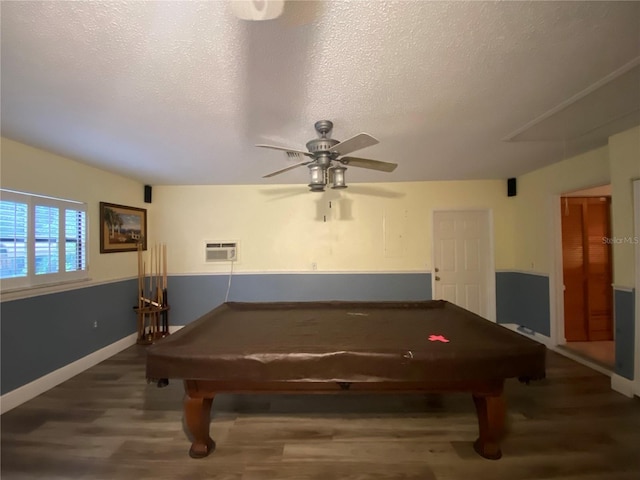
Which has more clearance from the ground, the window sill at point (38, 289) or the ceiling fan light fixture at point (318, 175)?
the ceiling fan light fixture at point (318, 175)

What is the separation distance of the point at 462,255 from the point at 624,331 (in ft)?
6.34

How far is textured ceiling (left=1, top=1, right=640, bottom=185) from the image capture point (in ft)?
3.80

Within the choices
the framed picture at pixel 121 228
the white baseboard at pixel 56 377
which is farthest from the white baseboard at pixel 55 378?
the framed picture at pixel 121 228

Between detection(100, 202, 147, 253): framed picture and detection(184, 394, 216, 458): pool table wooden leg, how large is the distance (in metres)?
2.61

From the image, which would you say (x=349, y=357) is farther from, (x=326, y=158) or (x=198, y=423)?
(x=326, y=158)

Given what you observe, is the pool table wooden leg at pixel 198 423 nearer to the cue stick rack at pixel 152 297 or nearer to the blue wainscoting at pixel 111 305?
the blue wainscoting at pixel 111 305

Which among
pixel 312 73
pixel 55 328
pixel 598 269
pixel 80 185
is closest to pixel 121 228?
pixel 80 185

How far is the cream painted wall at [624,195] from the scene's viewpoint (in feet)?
7.60

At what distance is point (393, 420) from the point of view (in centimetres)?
213

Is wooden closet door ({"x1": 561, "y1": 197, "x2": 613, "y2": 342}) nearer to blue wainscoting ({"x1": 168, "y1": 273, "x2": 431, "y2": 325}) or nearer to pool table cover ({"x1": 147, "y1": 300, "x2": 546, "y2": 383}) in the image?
blue wainscoting ({"x1": 168, "y1": 273, "x2": 431, "y2": 325})

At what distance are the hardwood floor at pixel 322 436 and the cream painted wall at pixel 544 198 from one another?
63.1 inches

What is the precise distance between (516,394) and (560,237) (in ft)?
7.08

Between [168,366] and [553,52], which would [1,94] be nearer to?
[168,366]

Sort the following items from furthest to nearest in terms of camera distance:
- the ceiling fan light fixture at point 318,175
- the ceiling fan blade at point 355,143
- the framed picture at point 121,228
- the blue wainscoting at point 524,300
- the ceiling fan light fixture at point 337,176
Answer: the blue wainscoting at point 524,300 → the framed picture at point 121,228 → the ceiling fan light fixture at point 337,176 → the ceiling fan light fixture at point 318,175 → the ceiling fan blade at point 355,143
